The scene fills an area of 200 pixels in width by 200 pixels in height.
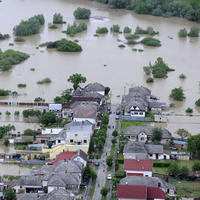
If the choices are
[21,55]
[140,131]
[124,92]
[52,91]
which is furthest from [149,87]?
[21,55]

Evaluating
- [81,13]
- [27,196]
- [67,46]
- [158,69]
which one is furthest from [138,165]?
[81,13]

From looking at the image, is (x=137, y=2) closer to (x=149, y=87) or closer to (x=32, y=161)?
(x=149, y=87)

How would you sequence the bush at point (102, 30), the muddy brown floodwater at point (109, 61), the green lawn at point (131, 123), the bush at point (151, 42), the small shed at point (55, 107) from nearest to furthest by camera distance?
1. the green lawn at point (131, 123)
2. the small shed at point (55, 107)
3. the muddy brown floodwater at point (109, 61)
4. the bush at point (151, 42)
5. the bush at point (102, 30)

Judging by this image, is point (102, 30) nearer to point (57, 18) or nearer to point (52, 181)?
point (57, 18)

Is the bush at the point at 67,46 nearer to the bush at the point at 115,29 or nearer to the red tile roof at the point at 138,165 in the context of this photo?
the bush at the point at 115,29

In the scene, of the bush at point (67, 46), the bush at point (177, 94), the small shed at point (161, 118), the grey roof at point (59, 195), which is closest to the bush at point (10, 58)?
the bush at point (67, 46)

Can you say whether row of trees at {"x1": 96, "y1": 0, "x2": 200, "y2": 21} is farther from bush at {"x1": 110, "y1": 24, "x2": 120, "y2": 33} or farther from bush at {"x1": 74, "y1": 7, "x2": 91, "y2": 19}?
bush at {"x1": 110, "y1": 24, "x2": 120, "y2": 33}
